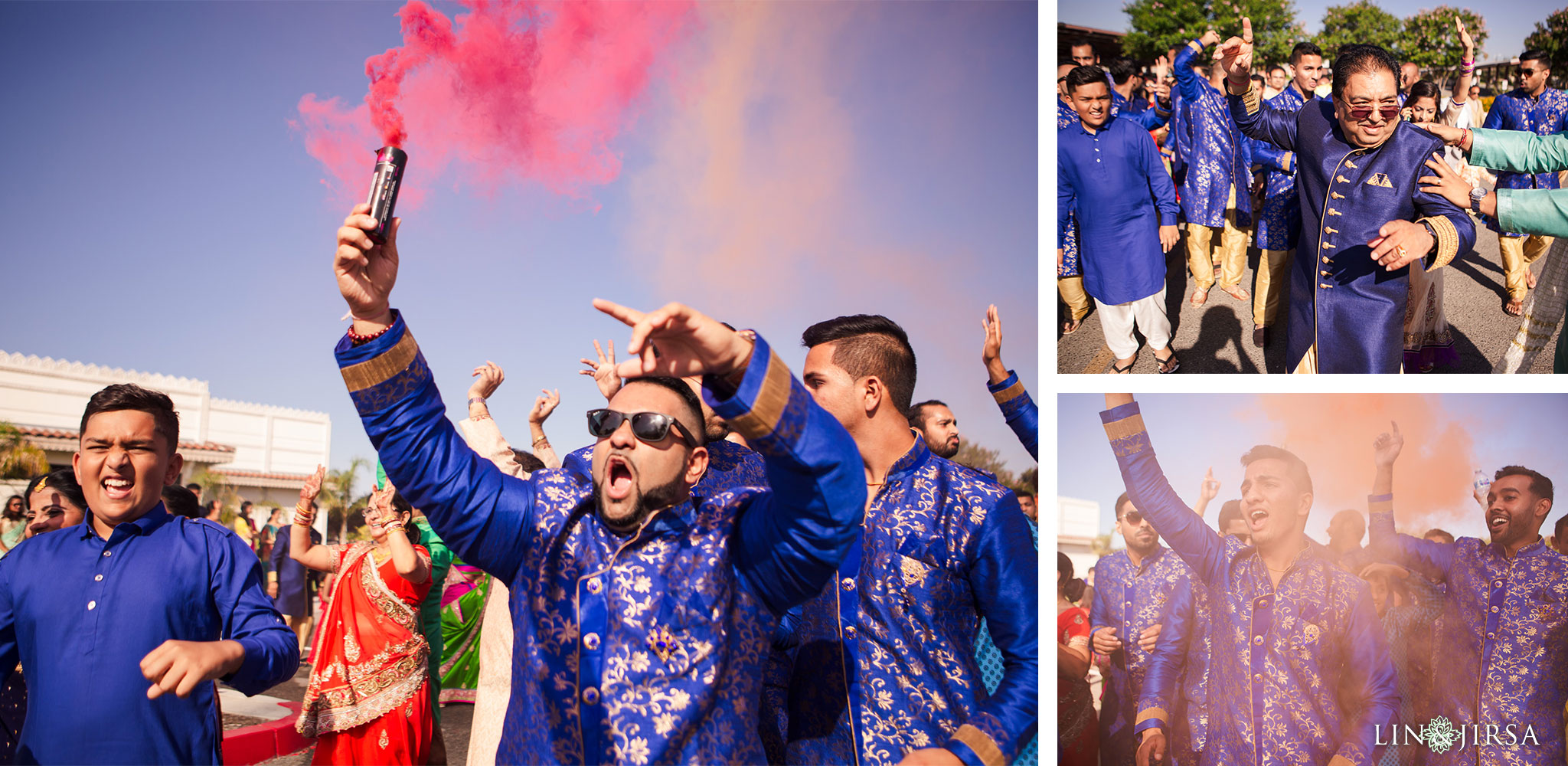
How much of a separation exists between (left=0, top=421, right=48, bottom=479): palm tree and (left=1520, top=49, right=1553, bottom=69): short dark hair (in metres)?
9.39

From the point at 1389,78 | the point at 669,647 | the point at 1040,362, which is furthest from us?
the point at 1040,362

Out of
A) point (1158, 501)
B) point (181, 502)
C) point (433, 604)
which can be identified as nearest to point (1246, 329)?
point (1158, 501)

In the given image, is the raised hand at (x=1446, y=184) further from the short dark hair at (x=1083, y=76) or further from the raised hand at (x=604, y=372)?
the raised hand at (x=604, y=372)

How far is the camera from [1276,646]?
262 centimetres

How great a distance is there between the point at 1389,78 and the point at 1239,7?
44cm

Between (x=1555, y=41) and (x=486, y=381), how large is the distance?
11.2 ft

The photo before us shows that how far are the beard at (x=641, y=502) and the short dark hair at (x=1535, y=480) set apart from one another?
235cm

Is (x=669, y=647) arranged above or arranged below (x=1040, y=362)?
below

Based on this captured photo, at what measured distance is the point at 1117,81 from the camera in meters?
2.78

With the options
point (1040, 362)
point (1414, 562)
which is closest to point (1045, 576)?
point (1040, 362)

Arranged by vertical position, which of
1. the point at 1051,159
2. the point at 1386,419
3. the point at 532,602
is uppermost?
the point at 1051,159

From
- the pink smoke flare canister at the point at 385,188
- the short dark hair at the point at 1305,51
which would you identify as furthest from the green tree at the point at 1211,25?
the pink smoke flare canister at the point at 385,188

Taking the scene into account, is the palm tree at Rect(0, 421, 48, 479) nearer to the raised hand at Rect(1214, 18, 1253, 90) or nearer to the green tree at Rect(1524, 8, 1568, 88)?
the raised hand at Rect(1214, 18, 1253, 90)

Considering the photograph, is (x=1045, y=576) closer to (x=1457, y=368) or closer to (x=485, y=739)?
(x=1457, y=368)
